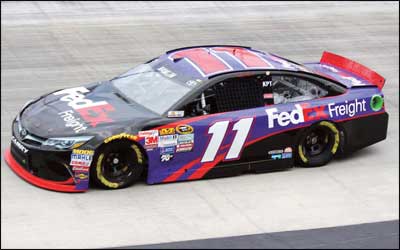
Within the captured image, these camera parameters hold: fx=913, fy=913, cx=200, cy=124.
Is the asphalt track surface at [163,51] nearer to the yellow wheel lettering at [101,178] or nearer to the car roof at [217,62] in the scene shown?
the yellow wheel lettering at [101,178]

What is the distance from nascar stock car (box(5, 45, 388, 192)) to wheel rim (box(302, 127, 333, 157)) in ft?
0.04

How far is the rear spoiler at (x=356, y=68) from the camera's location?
1148 cm

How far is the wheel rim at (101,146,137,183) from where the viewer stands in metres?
9.60

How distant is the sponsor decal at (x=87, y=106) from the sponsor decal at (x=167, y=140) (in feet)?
1.87

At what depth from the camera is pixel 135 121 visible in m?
9.69

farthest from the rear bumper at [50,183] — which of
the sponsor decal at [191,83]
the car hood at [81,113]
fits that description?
the sponsor decal at [191,83]

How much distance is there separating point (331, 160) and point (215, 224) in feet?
8.10

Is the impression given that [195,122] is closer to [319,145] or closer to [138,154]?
[138,154]

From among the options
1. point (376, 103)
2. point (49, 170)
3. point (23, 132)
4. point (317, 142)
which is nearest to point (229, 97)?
point (317, 142)

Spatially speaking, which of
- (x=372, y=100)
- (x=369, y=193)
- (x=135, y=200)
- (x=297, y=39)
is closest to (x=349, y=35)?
(x=297, y=39)

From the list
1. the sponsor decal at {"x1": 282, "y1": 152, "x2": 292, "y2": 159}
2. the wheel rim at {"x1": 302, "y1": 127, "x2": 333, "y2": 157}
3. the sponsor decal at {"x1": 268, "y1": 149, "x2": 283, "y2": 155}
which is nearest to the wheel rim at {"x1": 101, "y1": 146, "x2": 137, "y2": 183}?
the sponsor decal at {"x1": 268, "y1": 149, "x2": 283, "y2": 155}

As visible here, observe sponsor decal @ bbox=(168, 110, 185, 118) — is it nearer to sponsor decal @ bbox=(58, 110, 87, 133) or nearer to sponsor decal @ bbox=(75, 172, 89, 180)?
sponsor decal @ bbox=(58, 110, 87, 133)

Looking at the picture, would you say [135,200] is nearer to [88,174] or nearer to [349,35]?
[88,174]

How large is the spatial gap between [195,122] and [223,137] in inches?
15.0
